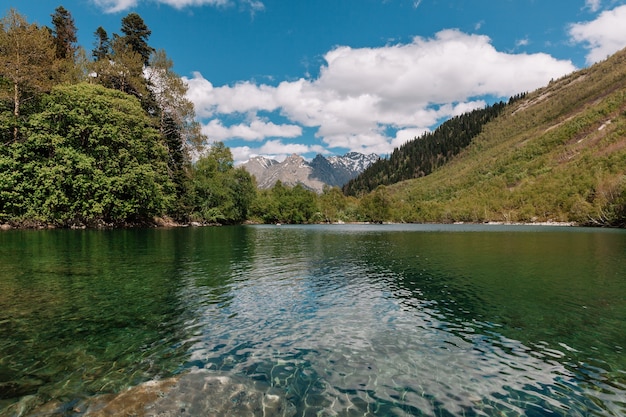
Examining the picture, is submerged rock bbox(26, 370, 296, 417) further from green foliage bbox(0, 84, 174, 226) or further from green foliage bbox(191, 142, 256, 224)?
green foliage bbox(191, 142, 256, 224)

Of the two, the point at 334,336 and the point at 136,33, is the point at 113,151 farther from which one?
the point at 334,336

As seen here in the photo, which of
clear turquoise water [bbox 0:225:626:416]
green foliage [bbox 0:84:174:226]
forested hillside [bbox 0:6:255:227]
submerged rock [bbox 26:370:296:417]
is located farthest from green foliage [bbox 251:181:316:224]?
submerged rock [bbox 26:370:296:417]

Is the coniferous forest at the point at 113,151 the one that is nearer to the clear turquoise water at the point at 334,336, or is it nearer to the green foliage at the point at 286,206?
the green foliage at the point at 286,206

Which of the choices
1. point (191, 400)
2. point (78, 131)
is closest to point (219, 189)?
point (78, 131)

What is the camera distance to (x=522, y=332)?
14.0m

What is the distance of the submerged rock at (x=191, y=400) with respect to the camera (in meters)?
7.92

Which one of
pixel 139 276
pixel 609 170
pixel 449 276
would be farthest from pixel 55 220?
pixel 609 170

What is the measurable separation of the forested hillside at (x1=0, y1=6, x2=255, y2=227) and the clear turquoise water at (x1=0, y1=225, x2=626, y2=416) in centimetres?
4600

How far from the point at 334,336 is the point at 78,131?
70.1 metres

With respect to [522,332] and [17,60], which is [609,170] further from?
[17,60]

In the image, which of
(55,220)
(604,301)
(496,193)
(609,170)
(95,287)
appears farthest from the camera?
(496,193)

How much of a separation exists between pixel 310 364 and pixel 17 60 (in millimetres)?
76814

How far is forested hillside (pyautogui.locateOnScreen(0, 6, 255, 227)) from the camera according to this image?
59.0 m

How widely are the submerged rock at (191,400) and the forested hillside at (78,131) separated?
66.5 m
